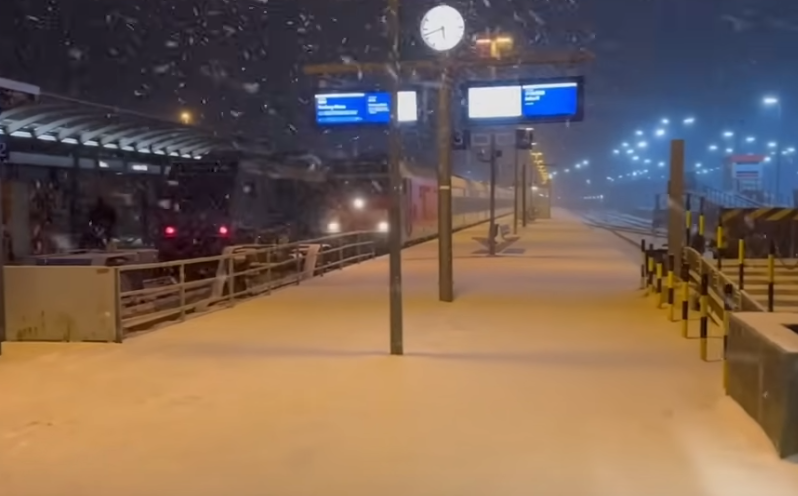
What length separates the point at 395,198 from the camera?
10570 millimetres

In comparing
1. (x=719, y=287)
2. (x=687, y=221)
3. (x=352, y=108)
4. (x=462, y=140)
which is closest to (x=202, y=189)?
(x=352, y=108)

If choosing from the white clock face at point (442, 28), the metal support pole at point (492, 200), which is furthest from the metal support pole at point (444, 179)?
the metal support pole at point (492, 200)

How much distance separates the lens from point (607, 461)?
6.34m

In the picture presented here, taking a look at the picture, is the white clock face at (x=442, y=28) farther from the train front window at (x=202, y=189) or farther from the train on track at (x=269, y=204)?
the train front window at (x=202, y=189)

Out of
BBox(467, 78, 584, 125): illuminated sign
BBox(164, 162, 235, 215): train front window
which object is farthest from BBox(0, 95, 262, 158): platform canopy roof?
BBox(467, 78, 584, 125): illuminated sign

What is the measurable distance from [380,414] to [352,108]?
15953 millimetres

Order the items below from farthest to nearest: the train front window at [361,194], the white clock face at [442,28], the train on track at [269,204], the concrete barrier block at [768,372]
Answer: the train front window at [361,194], the train on track at [269,204], the white clock face at [442,28], the concrete barrier block at [768,372]

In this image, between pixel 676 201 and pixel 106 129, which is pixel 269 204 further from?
pixel 676 201

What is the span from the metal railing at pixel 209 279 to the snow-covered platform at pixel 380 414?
2.29 ft

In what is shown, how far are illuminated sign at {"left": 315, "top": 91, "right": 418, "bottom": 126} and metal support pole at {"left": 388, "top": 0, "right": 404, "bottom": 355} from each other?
38.2ft

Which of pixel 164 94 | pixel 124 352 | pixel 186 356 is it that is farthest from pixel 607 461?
pixel 164 94

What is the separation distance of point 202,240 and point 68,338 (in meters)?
13.5

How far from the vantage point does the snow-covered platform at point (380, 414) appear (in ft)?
19.5

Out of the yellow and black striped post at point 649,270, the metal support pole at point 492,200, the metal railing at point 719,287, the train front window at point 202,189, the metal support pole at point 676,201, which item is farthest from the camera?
the metal support pole at point 492,200
